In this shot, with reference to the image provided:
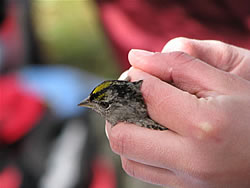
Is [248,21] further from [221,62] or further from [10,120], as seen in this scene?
[10,120]

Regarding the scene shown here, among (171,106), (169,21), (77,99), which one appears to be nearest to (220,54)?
(171,106)

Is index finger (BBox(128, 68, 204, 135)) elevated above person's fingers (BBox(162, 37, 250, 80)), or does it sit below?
below

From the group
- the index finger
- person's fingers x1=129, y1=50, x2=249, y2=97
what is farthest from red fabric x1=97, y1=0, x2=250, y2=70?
the index finger

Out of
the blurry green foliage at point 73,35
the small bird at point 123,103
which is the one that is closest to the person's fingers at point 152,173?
the small bird at point 123,103

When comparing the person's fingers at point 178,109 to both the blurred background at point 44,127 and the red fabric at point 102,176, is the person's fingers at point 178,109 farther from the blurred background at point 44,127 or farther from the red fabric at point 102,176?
the red fabric at point 102,176

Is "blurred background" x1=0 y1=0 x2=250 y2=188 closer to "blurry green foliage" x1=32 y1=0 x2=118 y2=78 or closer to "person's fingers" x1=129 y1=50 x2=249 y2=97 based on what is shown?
"person's fingers" x1=129 y1=50 x2=249 y2=97

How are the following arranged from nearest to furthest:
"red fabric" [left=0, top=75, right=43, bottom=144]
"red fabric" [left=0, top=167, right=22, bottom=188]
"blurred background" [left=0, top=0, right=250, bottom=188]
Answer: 1. "blurred background" [left=0, top=0, right=250, bottom=188]
2. "red fabric" [left=0, top=167, right=22, bottom=188]
3. "red fabric" [left=0, top=75, right=43, bottom=144]

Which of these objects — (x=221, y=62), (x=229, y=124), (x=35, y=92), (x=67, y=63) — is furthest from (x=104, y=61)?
(x=229, y=124)
